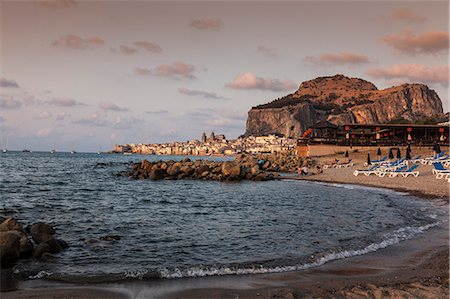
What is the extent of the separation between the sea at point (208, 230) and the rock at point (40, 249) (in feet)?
0.76

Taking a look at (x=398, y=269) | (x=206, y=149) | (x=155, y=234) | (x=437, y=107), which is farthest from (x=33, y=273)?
(x=437, y=107)

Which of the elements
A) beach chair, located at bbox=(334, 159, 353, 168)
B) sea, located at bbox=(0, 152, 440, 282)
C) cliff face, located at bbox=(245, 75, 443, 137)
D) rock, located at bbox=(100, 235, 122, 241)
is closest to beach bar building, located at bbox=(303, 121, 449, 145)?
beach chair, located at bbox=(334, 159, 353, 168)

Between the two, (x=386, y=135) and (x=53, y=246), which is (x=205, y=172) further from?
(x=386, y=135)

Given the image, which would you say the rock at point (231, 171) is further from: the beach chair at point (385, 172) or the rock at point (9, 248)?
the rock at point (9, 248)

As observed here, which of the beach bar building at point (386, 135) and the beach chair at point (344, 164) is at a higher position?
the beach bar building at point (386, 135)

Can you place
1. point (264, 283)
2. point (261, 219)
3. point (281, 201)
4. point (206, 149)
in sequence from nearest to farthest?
point (264, 283) → point (261, 219) → point (281, 201) → point (206, 149)

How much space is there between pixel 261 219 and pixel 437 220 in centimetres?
674

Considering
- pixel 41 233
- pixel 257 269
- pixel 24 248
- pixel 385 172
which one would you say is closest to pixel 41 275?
pixel 24 248

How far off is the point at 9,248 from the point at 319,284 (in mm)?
7141

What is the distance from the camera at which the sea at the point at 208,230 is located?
884cm

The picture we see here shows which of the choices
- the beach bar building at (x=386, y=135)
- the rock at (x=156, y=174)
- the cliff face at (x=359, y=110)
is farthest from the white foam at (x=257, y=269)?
the cliff face at (x=359, y=110)

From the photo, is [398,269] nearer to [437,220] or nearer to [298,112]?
[437,220]

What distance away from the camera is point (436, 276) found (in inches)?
300

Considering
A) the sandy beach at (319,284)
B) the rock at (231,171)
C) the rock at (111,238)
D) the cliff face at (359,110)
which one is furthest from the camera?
the cliff face at (359,110)
